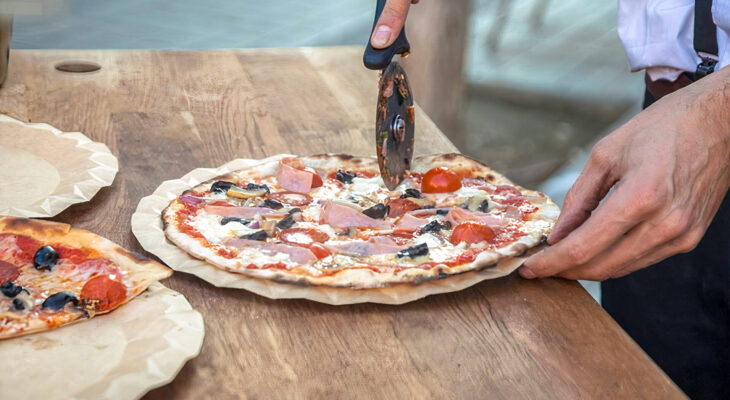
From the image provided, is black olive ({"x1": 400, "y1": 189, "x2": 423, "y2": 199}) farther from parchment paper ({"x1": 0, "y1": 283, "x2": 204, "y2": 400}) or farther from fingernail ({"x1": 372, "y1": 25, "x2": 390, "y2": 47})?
parchment paper ({"x1": 0, "y1": 283, "x2": 204, "y2": 400})

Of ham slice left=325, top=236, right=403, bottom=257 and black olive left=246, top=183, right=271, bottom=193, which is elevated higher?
ham slice left=325, top=236, right=403, bottom=257

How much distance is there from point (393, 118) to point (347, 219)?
32 centimetres

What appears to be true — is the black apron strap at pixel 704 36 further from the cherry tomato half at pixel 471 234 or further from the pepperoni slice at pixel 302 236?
the pepperoni slice at pixel 302 236

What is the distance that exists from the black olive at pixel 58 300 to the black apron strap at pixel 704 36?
160cm

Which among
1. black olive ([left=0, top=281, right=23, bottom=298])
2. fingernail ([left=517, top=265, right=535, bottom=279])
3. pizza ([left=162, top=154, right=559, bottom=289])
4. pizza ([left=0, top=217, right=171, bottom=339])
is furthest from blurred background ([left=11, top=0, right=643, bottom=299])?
black olive ([left=0, top=281, right=23, bottom=298])

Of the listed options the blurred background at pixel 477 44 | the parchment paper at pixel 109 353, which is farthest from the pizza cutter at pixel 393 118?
the blurred background at pixel 477 44

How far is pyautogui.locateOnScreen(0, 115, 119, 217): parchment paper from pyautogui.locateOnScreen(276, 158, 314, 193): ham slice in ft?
1.30

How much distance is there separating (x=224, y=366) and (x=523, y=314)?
20.9 inches

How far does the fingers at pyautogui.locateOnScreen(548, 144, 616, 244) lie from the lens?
1.31 meters

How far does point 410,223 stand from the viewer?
5.33ft

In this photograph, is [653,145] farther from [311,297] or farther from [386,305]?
[311,297]

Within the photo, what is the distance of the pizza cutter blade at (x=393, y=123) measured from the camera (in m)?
1.76

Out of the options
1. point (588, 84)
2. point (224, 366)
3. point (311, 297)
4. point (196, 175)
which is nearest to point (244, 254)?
point (311, 297)

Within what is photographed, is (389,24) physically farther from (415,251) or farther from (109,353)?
(109,353)
